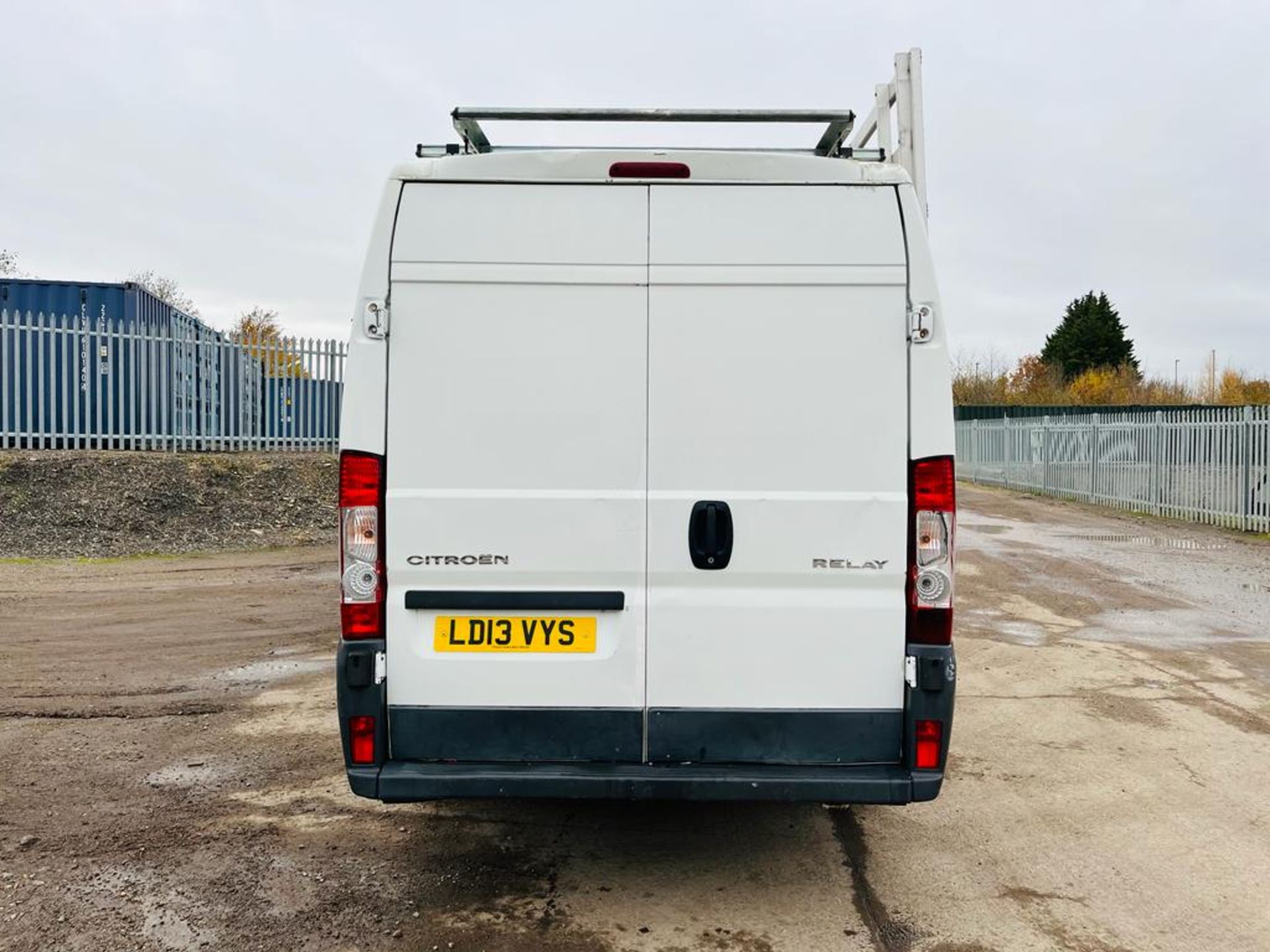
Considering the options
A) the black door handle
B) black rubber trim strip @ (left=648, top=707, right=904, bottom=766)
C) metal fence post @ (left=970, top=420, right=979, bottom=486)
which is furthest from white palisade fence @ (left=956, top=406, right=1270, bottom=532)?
the black door handle

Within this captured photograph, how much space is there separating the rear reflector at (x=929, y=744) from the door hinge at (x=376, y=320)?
7.41 feet

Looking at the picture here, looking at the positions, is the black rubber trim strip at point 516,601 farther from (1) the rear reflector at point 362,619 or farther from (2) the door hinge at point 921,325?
(2) the door hinge at point 921,325

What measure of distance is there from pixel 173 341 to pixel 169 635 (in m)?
8.70

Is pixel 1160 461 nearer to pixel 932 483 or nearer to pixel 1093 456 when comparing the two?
pixel 1093 456

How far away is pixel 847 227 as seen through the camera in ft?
11.7

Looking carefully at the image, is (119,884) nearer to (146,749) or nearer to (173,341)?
(146,749)

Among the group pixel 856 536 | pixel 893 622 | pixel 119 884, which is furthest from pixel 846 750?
pixel 119 884

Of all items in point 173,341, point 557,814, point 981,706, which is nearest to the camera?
point 557,814

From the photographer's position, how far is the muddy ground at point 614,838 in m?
3.64

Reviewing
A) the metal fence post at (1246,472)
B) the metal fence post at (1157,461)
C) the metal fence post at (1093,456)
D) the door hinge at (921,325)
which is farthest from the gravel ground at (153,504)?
the metal fence post at (1093,456)

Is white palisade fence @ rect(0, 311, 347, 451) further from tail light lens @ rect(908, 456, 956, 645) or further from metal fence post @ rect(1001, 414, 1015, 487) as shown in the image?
metal fence post @ rect(1001, 414, 1015, 487)

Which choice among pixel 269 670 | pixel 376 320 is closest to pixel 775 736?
pixel 376 320

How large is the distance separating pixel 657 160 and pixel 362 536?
5.44 ft

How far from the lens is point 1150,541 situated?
15641 mm
